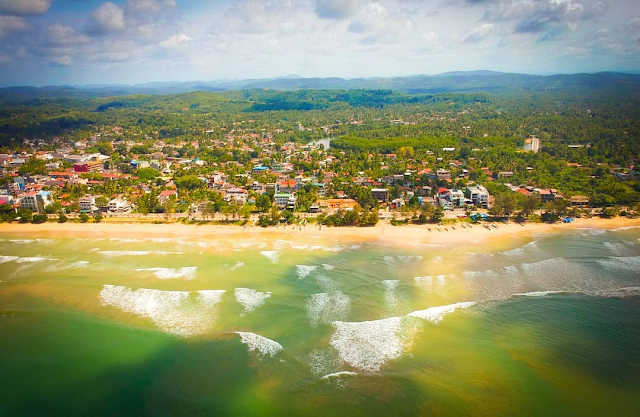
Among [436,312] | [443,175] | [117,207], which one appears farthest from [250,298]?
[443,175]

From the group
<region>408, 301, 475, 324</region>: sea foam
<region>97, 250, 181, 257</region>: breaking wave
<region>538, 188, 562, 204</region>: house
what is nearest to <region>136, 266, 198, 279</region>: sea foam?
<region>97, 250, 181, 257</region>: breaking wave

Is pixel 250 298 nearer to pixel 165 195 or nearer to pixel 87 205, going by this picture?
pixel 165 195

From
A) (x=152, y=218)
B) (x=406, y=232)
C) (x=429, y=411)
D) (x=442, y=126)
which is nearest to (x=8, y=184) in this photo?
(x=152, y=218)

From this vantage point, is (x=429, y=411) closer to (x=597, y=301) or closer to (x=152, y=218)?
(x=597, y=301)

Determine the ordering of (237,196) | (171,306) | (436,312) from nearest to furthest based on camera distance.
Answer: (436,312) → (171,306) → (237,196)

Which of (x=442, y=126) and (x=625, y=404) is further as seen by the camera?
(x=442, y=126)

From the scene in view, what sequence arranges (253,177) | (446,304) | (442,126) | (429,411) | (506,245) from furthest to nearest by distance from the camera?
1. (442,126)
2. (253,177)
3. (506,245)
4. (446,304)
5. (429,411)
